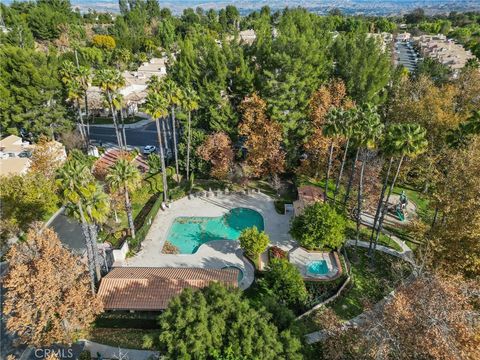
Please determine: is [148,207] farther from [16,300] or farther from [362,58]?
[362,58]

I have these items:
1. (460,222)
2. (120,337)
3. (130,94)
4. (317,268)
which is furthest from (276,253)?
(130,94)

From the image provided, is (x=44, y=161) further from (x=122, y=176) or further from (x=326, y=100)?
(x=326, y=100)

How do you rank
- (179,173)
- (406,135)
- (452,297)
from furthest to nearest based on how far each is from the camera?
(179,173), (406,135), (452,297)

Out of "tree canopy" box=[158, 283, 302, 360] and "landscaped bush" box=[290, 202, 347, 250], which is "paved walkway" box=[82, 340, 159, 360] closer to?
"tree canopy" box=[158, 283, 302, 360]

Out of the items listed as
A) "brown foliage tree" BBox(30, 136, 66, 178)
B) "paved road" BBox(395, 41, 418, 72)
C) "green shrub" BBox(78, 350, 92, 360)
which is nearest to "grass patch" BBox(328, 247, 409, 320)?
"green shrub" BBox(78, 350, 92, 360)

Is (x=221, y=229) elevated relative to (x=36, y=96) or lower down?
lower down

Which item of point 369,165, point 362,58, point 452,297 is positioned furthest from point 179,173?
point 452,297
